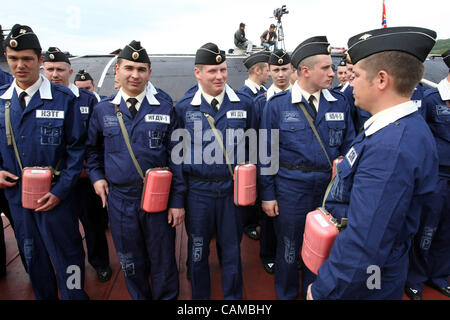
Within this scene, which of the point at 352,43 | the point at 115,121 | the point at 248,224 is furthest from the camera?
the point at 248,224

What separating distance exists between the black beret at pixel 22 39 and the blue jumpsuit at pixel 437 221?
404cm

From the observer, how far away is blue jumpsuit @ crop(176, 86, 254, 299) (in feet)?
8.23

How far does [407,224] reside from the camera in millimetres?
1359

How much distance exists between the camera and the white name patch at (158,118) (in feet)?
8.05

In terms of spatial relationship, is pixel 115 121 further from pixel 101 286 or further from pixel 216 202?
pixel 101 286

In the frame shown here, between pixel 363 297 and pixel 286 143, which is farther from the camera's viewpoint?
pixel 286 143

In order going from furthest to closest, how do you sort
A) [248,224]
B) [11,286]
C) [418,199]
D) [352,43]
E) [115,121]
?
[248,224]
[11,286]
[115,121]
[352,43]
[418,199]

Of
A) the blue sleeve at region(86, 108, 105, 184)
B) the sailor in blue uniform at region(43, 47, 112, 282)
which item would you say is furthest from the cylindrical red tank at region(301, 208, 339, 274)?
the sailor in blue uniform at region(43, 47, 112, 282)

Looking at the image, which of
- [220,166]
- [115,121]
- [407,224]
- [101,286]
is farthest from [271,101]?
[101,286]

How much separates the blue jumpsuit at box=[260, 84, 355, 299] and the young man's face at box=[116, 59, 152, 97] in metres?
1.25

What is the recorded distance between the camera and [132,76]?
96.6 inches

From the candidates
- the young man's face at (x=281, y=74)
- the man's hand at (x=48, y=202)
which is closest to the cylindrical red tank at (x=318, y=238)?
the man's hand at (x=48, y=202)

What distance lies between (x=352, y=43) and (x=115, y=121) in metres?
2.00

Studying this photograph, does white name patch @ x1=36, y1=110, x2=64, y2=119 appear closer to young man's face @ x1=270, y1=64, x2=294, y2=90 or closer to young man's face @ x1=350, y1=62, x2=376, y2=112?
young man's face @ x1=350, y1=62, x2=376, y2=112
